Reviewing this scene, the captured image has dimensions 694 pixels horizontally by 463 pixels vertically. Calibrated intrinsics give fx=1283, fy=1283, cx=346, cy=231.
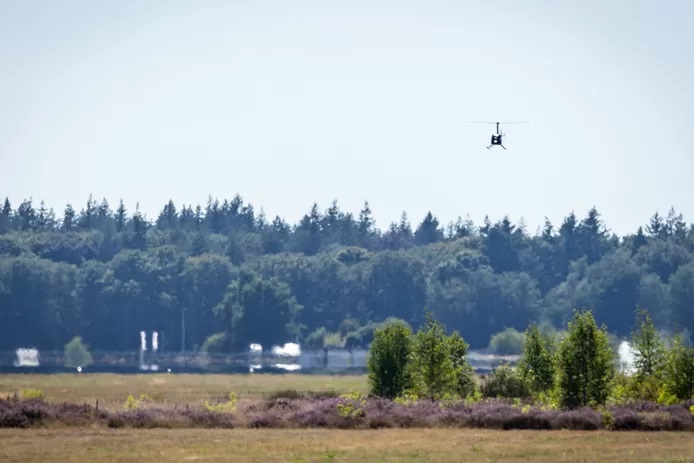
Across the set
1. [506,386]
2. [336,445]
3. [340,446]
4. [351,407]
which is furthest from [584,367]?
[340,446]

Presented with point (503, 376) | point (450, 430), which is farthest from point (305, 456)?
point (503, 376)

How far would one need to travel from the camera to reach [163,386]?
12975cm

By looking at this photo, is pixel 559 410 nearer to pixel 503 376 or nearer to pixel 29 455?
pixel 503 376

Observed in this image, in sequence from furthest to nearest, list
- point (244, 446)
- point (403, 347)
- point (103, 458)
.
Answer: point (403, 347)
point (244, 446)
point (103, 458)

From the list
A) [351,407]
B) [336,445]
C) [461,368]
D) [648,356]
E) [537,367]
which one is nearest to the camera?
[336,445]

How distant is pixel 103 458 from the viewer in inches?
2092

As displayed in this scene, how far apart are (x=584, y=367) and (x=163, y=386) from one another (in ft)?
200

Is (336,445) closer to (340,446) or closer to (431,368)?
(340,446)

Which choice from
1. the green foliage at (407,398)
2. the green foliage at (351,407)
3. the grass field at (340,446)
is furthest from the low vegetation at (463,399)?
the grass field at (340,446)

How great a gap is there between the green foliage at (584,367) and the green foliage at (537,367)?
8.97 metres

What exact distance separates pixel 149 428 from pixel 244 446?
37.1 feet

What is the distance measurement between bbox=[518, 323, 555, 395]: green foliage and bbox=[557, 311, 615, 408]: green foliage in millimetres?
8967

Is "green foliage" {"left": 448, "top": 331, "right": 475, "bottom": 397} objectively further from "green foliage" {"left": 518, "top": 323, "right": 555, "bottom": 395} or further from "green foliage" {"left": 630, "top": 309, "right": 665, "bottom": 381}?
"green foliage" {"left": 630, "top": 309, "right": 665, "bottom": 381}

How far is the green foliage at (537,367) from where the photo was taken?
89.5 metres
